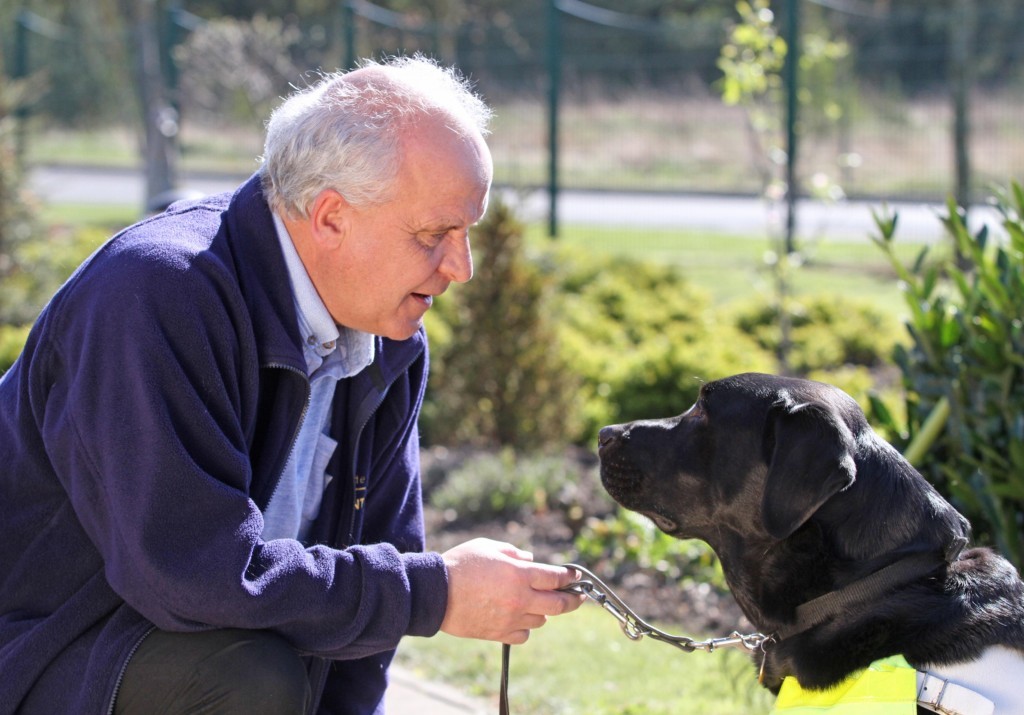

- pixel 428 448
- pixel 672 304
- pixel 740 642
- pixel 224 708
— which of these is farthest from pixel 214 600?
pixel 672 304

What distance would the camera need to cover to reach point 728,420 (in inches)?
117

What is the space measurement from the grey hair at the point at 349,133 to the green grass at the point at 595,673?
2.14 m

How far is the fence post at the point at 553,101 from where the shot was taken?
545 inches

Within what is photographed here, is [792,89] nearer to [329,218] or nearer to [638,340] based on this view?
[638,340]

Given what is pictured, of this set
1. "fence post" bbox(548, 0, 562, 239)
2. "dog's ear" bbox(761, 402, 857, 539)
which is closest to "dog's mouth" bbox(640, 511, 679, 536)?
"dog's ear" bbox(761, 402, 857, 539)

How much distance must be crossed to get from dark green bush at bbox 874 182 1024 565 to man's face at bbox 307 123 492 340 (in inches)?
69.8

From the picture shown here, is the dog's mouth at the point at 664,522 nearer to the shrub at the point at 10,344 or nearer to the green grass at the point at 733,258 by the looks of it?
the shrub at the point at 10,344

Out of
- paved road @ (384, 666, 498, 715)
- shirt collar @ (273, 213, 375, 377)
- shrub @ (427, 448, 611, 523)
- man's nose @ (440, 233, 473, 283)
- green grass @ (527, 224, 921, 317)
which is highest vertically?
man's nose @ (440, 233, 473, 283)

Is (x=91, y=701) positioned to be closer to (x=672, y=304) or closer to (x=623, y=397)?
(x=623, y=397)

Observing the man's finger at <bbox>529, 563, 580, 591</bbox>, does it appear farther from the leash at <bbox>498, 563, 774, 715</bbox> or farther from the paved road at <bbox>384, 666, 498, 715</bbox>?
the paved road at <bbox>384, 666, 498, 715</bbox>

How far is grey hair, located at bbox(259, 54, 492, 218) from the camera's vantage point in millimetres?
2721

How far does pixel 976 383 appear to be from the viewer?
12.6 feet

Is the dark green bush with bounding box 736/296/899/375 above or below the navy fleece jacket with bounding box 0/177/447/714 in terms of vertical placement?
below

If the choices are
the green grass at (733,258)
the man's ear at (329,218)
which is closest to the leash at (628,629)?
the man's ear at (329,218)
